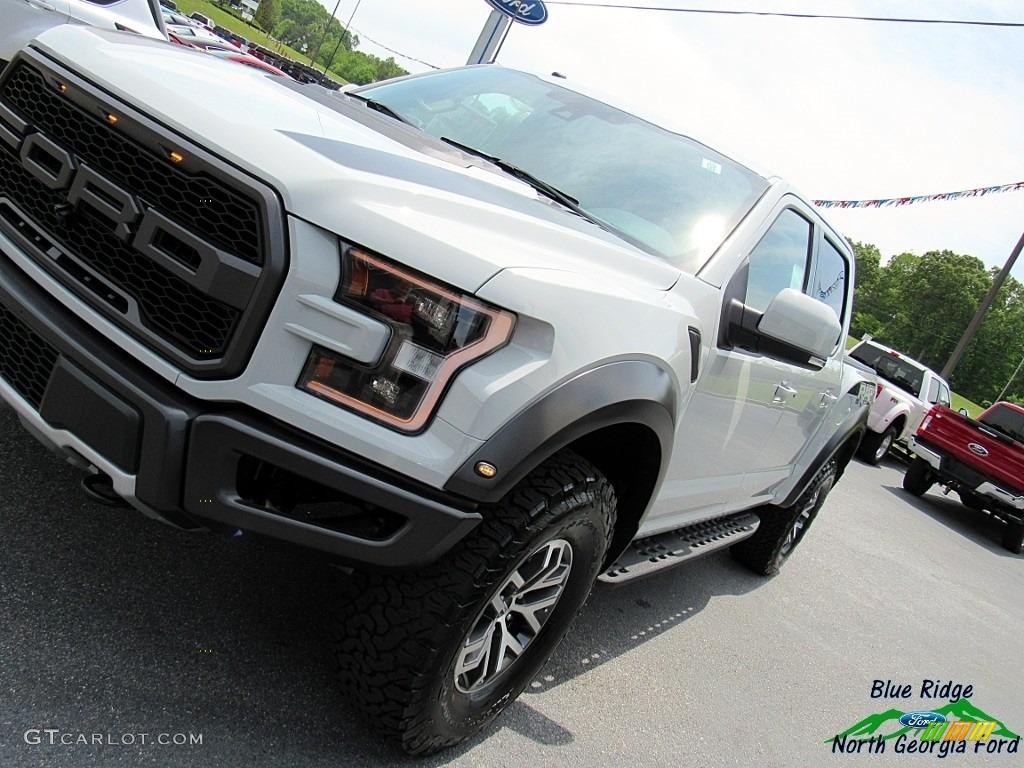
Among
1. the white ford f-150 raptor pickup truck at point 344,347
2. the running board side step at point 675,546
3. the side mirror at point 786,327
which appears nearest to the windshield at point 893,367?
the running board side step at point 675,546

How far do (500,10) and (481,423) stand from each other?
16411mm

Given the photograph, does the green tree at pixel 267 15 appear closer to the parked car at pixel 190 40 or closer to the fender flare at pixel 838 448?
the parked car at pixel 190 40

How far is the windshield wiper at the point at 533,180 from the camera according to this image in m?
2.75

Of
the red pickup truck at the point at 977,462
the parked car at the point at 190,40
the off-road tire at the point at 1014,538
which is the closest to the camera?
the parked car at the point at 190,40

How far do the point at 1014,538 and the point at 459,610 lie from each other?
1045cm

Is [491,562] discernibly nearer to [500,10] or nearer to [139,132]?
[139,132]

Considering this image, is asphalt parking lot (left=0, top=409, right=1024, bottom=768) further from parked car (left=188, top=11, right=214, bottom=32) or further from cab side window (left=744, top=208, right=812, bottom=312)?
parked car (left=188, top=11, right=214, bottom=32)

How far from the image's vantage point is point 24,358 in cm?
199

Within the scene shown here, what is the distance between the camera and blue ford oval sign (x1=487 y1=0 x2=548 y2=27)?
16.5 meters

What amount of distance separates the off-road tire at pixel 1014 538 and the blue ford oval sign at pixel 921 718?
7.19m

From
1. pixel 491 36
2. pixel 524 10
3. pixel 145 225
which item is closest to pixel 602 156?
pixel 145 225

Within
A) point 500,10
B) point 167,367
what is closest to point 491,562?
point 167,367

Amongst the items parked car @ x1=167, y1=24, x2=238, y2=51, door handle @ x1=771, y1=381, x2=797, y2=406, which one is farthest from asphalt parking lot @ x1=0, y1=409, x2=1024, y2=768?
parked car @ x1=167, y1=24, x2=238, y2=51

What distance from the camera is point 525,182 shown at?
2.74 meters
